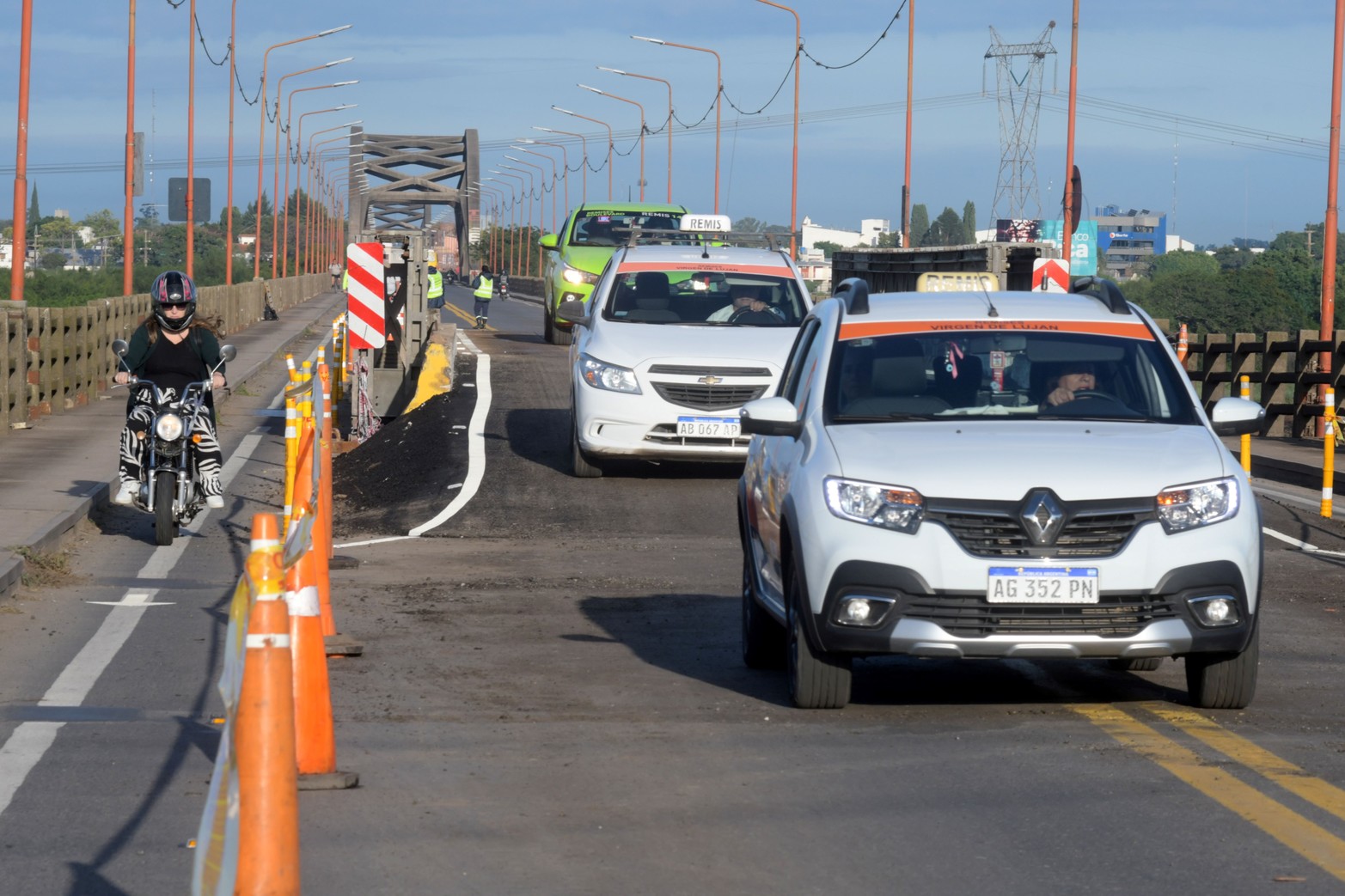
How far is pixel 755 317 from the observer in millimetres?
17250

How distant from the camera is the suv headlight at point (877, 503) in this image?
23.2 feet

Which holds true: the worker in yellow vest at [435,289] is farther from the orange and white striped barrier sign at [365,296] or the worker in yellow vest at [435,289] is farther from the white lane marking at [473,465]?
the orange and white striped barrier sign at [365,296]

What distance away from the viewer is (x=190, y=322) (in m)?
13.8

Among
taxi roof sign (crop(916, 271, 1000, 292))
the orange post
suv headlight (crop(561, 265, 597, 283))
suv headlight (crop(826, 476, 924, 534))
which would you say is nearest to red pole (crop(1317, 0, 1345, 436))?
taxi roof sign (crop(916, 271, 1000, 292))

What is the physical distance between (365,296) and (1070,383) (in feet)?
43.8

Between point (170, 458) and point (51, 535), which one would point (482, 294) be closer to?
point (170, 458)

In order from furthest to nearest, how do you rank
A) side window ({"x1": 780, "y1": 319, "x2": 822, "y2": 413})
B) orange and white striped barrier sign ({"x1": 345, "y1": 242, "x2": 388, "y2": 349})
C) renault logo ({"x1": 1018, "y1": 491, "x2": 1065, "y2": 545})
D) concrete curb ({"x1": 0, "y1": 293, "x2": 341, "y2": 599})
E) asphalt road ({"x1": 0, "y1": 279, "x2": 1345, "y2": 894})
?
orange and white striped barrier sign ({"x1": 345, "y1": 242, "x2": 388, "y2": 349}), concrete curb ({"x1": 0, "y1": 293, "x2": 341, "y2": 599}), side window ({"x1": 780, "y1": 319, "x2": 822, "y2": 413}), renault logo ({"x1": 1018, "y1": 491, "x2": 1065, "y2": 545}), asphalt road ({"x1": 0, "y1": 279, "x2": 1345, "y2": 894})

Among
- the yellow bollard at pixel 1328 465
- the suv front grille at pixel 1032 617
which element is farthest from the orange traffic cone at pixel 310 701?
the yellow bollard at pixel 1328 465

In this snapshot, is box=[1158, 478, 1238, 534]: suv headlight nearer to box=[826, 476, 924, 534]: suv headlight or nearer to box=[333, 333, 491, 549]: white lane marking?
box=[826, 476, 924, 534]: suv headlight

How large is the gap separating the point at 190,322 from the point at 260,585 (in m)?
10.1

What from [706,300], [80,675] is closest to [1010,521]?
[80,675]

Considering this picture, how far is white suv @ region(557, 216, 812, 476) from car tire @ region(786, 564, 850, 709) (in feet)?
27.6

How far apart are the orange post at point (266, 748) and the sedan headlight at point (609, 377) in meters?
12.1

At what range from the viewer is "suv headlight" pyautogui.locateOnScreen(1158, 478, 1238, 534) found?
711 centimetres
